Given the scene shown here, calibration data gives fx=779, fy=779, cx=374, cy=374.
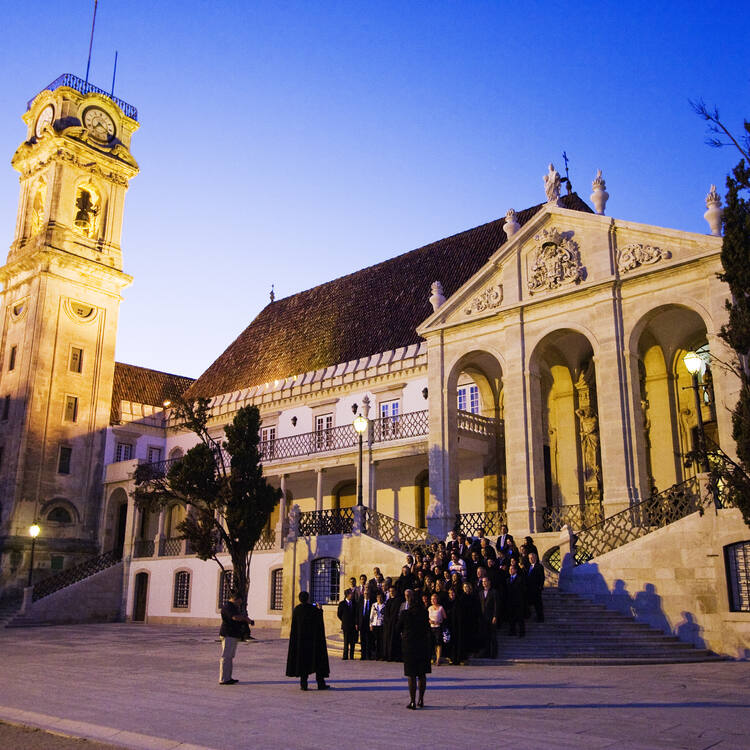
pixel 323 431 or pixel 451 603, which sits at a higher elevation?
pixel 323 431

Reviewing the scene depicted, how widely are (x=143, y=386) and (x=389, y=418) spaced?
21.6m

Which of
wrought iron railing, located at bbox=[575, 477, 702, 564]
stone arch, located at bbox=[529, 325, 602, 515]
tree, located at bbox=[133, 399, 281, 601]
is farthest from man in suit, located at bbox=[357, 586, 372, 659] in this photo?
stone arch, located at bbox=[529, 325, 602, 515]

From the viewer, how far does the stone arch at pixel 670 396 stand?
71.3 feet

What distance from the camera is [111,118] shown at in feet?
142

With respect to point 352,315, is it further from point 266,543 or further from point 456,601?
point 456,601

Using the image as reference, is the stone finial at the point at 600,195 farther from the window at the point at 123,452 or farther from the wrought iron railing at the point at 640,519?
the window at the point at 123,452

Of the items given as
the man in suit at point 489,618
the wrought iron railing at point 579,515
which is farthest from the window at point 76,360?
the man in suit at point 489,618

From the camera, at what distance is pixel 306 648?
10.6m

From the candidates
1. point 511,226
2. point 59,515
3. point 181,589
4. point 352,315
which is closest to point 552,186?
point 511,226

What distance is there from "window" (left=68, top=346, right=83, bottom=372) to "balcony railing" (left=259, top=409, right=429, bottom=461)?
11640 millimetres

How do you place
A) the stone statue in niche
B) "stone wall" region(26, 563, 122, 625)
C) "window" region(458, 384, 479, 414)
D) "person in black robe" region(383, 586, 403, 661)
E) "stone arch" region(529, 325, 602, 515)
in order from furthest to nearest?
the stone statue in niche, "stone wall" region(26, 563, 122, 625), "window" region(458, 384, 479, 414), "stone arch" region(529, 325, 602, 515), "person in black robe" region(383, 586, 403, 661)

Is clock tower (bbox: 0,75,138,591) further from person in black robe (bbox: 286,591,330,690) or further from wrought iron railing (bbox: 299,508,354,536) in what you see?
person in black robe (bbox: 286,591,330,690)

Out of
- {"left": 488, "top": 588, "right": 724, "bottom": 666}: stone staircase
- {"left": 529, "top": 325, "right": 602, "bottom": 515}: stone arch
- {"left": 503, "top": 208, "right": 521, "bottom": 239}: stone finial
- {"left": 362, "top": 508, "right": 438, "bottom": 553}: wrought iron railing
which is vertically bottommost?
{"left": 488, "top": 588, "right": 724, "bottom": 666}: stone staircase

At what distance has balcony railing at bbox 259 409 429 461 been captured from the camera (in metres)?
27.3
